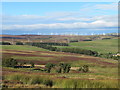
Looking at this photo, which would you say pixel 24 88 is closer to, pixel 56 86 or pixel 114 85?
pixel 56 86

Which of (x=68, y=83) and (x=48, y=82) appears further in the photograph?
(x=48, y=82)

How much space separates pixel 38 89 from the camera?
11.6 metres

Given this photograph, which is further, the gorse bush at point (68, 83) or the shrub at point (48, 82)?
the shrub at point (48, 82)

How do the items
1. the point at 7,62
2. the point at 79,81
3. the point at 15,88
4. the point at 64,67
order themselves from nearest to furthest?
the point at 15,88 < the point at 79,81 < the point at 64,67 < the point at 7,62

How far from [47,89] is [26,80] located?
2736mm

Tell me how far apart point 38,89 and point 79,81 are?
10.7 ft

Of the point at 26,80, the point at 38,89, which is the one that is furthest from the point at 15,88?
the point at 26,80

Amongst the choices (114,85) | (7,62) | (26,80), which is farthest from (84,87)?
Result: (7,62)

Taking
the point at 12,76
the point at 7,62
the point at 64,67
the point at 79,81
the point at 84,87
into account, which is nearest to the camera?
the point at 84,87

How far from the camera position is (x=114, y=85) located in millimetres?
13141

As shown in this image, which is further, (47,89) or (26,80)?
(26,80)

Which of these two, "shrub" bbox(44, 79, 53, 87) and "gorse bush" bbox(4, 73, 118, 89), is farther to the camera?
"shrub" bbox(44, 79, 53, 87)

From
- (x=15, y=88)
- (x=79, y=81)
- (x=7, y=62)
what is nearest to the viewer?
(x=15, y=88)

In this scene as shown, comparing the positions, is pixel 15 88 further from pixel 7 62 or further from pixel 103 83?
pixel 7 62
